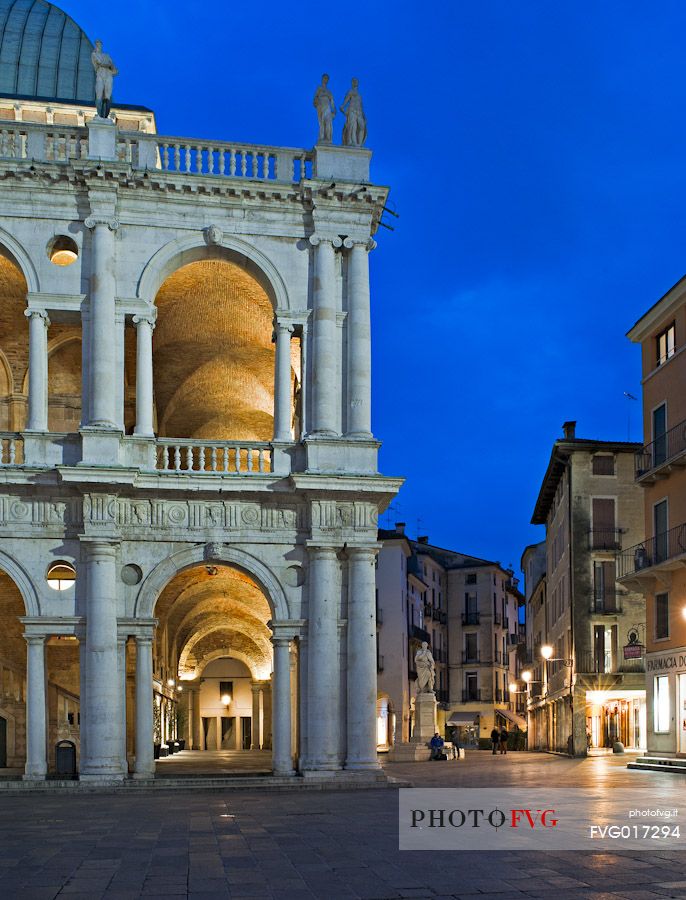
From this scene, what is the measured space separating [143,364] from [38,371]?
2431mm

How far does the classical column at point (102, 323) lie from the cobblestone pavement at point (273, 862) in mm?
9847

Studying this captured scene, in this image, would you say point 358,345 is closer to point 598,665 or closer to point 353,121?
point 353,121

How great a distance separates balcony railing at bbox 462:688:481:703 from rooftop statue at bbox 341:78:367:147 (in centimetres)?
6491

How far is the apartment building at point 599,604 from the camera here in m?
50.4

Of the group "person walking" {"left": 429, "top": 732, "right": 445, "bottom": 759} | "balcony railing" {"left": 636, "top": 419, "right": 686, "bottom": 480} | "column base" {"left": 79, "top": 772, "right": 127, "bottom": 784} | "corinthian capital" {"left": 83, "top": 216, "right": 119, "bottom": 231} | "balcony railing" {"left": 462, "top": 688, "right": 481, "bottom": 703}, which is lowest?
"balcony railing" {"left": 462, "top": 688, "right": 481, "bottom": 703}

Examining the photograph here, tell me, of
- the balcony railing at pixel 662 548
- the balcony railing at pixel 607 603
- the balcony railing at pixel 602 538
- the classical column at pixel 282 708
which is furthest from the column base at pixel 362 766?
the balcony railing at pixel 602 538

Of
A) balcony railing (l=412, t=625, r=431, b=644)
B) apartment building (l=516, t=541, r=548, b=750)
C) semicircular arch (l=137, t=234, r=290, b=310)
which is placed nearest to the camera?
semicircular arch (l=137, t=234, r=290, b=310)

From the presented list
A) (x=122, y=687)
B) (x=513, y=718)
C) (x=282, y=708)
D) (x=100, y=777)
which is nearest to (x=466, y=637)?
(x=513, y=718)

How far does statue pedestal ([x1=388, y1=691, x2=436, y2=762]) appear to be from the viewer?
45594mm

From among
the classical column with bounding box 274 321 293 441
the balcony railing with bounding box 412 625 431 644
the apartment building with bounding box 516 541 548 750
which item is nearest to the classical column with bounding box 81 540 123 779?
the classical column with bounding box 274 321 293 441

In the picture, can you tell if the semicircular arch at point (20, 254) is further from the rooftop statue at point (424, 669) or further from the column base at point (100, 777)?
the rooftop statue at point (424, 669)

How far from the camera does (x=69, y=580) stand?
27359mm

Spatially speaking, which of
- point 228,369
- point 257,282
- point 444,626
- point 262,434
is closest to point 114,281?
point 257,282

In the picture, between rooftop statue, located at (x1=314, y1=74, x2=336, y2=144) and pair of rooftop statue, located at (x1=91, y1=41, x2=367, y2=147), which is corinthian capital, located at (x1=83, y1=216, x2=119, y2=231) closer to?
pair of rooftop statue, located at (x1=91, y1=41, x2=367, y2=147)
